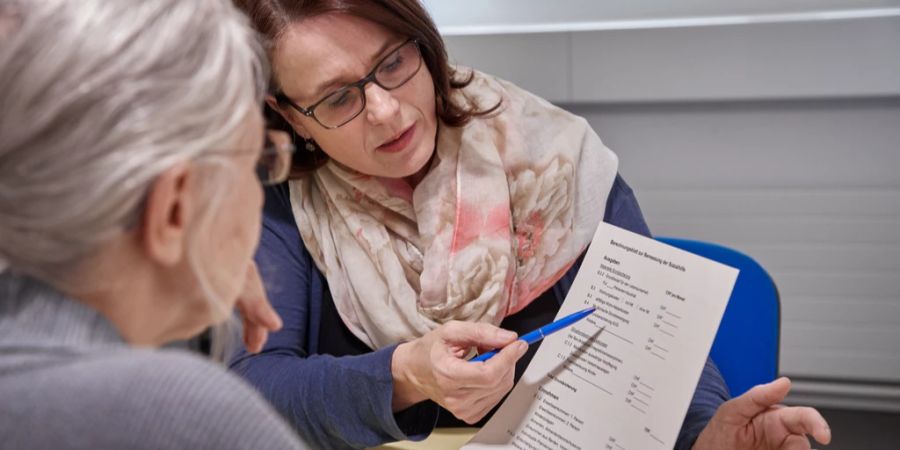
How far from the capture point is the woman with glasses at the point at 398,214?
1.40m

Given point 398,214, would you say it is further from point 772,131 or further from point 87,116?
point 772,131

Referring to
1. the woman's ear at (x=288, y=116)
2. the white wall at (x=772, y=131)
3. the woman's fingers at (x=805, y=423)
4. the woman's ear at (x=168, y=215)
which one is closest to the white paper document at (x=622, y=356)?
the woman's fingers at (x=805, y=423)

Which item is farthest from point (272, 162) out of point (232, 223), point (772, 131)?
point (772, 131)

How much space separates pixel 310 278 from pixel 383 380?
14.4 inches

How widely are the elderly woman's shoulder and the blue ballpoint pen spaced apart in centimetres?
60

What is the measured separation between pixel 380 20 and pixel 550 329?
0.56 meters

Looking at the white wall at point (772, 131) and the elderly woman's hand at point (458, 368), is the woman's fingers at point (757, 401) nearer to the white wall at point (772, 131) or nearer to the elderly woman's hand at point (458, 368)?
the elderly woman's hand at point (458, 368)

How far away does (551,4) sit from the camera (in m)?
2.75

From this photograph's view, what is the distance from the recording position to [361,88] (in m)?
1.44

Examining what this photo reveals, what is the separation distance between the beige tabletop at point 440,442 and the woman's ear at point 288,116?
55 cm

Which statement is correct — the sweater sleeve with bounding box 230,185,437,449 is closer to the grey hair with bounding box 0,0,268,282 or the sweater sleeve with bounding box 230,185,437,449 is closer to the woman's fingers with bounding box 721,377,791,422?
the woman's fingers with bounding box 721,377,791,422

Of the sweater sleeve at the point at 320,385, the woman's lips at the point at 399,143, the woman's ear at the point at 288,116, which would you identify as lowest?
the sweater sleeve at the point at 320,385

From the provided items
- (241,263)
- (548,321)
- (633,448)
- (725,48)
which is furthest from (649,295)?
(725,48)

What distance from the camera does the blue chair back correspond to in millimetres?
1602
